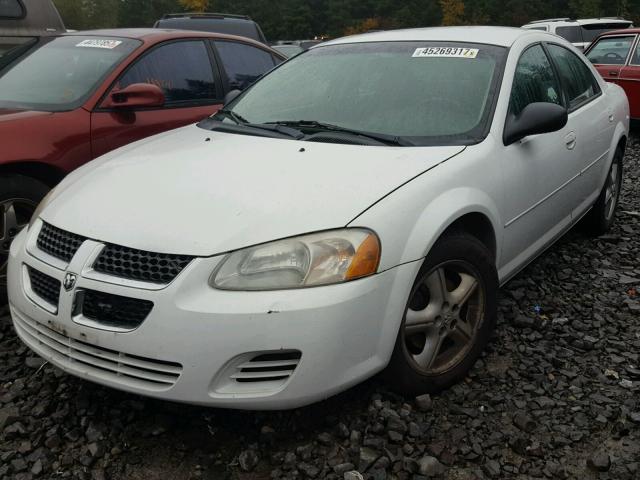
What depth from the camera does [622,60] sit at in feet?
29.5

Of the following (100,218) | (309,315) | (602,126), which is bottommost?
(602,126)

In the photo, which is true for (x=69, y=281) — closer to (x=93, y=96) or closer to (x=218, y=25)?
(x=93, y=96)

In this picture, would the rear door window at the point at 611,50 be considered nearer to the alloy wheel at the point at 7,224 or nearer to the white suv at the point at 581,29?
the white suv at the point at 581,29

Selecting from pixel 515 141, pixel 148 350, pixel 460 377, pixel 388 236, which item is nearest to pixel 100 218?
pixel 148 350

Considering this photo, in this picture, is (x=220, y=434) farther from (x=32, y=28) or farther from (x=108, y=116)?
(x=32, y=28)

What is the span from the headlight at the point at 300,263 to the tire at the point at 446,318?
338 millimetres

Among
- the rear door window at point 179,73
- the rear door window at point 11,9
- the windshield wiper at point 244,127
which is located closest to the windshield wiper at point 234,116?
the windshield wiper at point 244,127

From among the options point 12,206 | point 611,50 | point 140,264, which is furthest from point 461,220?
point 611,50

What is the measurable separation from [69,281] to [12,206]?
4.50 feet

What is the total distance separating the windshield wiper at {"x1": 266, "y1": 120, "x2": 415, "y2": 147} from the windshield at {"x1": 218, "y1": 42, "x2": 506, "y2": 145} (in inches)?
1.0

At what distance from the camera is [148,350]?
210cm

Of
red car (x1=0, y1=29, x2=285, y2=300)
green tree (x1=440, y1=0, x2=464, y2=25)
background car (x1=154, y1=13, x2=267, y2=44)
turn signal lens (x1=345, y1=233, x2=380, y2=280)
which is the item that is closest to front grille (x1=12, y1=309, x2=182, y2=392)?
turn signal lens (x1=345, y1=233, x2=380, y2=280)

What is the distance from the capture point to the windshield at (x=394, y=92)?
294cm

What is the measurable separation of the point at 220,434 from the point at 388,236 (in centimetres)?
100
